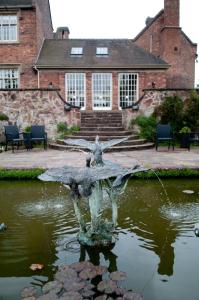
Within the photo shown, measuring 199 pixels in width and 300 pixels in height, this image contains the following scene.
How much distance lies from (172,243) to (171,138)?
9.40 meters

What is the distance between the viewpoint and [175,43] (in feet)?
80.3

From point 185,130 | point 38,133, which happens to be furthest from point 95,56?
point 185,130

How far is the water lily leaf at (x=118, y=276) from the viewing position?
155 inches

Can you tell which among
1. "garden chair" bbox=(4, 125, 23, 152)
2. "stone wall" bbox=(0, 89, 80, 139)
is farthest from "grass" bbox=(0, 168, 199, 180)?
"stone wall" bbox=(0, 89, 80, 139)

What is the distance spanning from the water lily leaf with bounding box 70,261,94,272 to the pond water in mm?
290

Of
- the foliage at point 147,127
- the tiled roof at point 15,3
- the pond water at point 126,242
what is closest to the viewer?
the pond water at point 126,242

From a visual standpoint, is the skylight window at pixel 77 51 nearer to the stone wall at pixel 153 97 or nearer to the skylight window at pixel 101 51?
the skylight window at pixel 101 51

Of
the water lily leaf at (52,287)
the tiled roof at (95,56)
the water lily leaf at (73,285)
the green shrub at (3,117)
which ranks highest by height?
the tiled roof at (95,56)

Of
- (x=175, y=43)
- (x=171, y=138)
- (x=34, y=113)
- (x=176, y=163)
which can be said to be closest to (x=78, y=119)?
(x=34, y=113)

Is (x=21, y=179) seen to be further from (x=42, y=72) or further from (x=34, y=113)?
(x=42, y=72)

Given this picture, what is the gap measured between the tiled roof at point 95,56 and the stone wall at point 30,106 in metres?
5.57

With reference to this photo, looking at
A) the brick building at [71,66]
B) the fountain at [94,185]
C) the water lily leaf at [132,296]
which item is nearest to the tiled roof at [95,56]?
the brick building at [71,66]

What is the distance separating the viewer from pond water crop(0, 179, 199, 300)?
4.09m

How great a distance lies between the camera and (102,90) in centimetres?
2208
